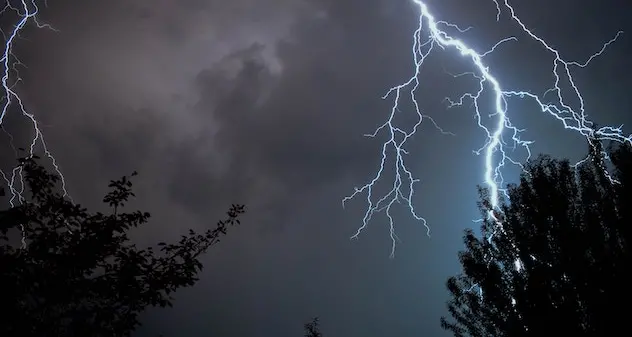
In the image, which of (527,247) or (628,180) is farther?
(527,247)

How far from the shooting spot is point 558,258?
6594 mm

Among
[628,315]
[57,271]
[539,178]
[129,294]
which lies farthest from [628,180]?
[57,271]

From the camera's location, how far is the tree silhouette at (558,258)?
596 centimetres

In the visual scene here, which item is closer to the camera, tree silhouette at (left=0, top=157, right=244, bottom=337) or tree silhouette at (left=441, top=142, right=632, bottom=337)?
tree silhouette at (left=0, top=157, right=244, bottom=337)

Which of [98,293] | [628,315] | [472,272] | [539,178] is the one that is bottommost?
[98,293]

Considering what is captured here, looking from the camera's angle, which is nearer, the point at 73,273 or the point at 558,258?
the point at 73,273

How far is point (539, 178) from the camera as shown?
7.46 m

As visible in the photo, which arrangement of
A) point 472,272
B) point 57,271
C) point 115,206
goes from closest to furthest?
point 57,271 → point 115,206 → point 472,272

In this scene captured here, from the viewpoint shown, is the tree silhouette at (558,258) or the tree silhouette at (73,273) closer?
the tree silhouette at (73,273)

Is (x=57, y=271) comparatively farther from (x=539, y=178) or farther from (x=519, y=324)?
(x=539, y=178)

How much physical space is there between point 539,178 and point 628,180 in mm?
1420

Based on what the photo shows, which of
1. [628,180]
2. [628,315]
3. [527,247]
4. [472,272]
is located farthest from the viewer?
[472,272]

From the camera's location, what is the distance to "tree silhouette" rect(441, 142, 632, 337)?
5965mm

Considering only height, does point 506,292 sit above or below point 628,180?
below
